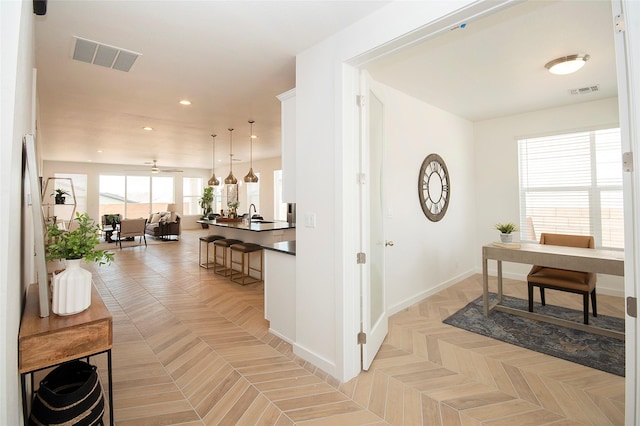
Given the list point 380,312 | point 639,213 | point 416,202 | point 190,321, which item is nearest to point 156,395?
point 190,321

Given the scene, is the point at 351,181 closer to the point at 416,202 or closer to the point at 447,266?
the point at 416,202

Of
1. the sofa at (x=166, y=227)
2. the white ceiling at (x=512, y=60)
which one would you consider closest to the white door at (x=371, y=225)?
the white ceiling at (x=512, y=60)

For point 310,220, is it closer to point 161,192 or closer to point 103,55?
point 103,55

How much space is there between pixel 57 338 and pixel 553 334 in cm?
394

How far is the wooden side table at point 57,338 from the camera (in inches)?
50.0

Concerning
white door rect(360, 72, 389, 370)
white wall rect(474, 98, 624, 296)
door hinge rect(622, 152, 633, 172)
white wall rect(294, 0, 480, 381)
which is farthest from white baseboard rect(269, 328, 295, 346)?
white wall rect(474, 98, 624, 296)

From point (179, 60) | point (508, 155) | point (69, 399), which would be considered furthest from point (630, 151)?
point (508, 155)

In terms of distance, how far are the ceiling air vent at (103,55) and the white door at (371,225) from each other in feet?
6.87

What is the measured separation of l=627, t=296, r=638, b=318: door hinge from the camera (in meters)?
1.10

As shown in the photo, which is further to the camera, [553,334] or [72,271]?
[553,334]

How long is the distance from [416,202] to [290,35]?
A: 261 cm

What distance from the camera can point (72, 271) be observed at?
1518 millimetres

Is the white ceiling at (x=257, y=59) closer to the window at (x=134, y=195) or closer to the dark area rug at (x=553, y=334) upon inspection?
the dark area rug at (x=553, y=334)

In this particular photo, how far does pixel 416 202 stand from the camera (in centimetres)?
401
